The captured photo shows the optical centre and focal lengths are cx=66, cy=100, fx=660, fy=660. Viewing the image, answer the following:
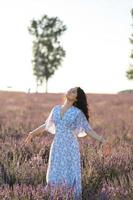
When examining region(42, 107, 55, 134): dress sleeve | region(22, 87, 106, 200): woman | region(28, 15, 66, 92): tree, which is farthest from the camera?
region(28, 15, 66, 92): tree

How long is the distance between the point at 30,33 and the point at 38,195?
2482 inches

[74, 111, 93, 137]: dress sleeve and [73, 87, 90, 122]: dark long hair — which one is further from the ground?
[73, 87, 90, 122]: dark long hair

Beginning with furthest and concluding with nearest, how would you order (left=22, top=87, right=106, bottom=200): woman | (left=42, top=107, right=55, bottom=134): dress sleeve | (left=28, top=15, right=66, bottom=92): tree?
(left=28, top=15, right=66, bottom=92): tree
(left=42, top=107, right=55, bottom=134): dress sleeve
(left=22, top=87, right=106, bottom=200): woman

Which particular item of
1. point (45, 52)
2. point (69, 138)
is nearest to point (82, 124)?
point (69, 138)

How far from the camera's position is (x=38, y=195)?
5.45 meters

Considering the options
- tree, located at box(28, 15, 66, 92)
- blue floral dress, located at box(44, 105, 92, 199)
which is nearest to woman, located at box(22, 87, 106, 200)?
blue floral dress, located at box(44, 105, 92, 199)

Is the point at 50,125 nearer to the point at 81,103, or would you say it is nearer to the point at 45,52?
the point at 81,103

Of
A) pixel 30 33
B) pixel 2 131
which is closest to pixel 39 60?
pixel 30 33

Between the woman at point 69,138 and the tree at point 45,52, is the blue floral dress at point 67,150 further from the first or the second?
the tree at point 45,52

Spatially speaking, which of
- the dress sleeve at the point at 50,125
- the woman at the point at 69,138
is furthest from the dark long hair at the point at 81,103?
the dress sleeve at the point at 50,125

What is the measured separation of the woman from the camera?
22.1ft

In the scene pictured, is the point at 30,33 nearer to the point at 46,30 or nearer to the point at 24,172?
the point at 46,30

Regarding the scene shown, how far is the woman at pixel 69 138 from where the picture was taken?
22.1 feet

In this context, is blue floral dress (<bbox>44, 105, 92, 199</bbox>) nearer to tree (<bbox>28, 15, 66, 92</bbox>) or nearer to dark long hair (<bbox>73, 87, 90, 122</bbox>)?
dark long hair (<bbox>73, 87, 90, 122</bbox>)
